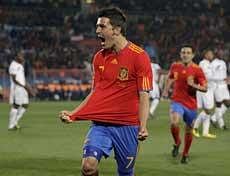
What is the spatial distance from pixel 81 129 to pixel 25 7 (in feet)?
90.9

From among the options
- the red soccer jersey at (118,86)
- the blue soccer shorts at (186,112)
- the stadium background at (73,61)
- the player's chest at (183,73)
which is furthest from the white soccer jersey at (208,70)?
the red soccer jersey at (118,86)

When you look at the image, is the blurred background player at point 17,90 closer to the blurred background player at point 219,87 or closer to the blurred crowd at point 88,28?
the blurred background player at point 219,87

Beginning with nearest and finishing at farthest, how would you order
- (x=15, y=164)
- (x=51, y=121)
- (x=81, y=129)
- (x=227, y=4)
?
(x=15, y=164) < (x=81, y=129) < (x=51, y=121) < (x=227, y=4)

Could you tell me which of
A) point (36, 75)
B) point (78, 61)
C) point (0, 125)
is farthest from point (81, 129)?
point (78, 61)

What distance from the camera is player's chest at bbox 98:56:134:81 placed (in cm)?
838

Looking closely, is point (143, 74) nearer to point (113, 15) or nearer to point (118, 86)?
point (118, 86)

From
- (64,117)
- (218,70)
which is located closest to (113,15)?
(64,117)

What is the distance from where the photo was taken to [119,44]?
8.43 metres

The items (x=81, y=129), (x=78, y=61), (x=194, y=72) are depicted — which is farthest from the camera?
(x=78, y=61)

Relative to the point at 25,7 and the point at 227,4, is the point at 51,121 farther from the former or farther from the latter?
the point at 227,4

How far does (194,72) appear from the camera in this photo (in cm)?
1491

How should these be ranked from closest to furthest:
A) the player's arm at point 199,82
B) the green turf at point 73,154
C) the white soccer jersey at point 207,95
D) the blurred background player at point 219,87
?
1. the green turf at point 73,154
2. the player's arm at point 199,82
3. the white soccer jersey at point 207,95
4. the blurred background player at point 219,87

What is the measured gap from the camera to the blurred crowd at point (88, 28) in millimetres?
44453

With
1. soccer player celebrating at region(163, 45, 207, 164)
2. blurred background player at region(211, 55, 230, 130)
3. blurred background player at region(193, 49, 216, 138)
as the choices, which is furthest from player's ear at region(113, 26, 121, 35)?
blurred background player at region(211, 55, 230, 130)
